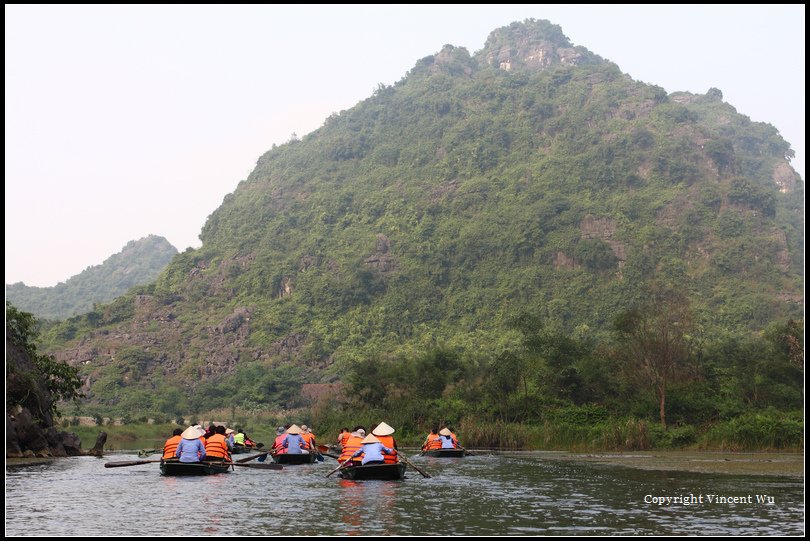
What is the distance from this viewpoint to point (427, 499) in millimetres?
25016

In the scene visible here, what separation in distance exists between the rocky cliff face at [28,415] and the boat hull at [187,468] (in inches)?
457

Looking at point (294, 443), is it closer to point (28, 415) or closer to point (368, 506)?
point (28, 415)

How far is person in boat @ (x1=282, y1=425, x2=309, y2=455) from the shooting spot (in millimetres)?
38938

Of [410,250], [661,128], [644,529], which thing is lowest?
[644,529]

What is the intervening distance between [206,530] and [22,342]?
32.3m

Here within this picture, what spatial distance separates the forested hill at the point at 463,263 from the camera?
13012 cm

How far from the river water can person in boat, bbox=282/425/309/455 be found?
4.03m

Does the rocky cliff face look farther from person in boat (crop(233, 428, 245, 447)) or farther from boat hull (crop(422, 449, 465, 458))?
boat hull (crop(422, 449, 465, 458))

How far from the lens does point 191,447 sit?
106 feet

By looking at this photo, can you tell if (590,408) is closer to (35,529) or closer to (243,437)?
(243,437)

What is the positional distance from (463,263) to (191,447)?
4854 inches

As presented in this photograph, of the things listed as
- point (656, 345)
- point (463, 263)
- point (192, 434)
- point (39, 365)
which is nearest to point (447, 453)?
point (192, 434)

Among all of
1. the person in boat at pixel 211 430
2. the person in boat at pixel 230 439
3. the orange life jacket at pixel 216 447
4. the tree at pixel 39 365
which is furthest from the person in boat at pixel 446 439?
the tree at pixel 39 365

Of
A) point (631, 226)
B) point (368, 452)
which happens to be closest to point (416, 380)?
point (368, 452)
